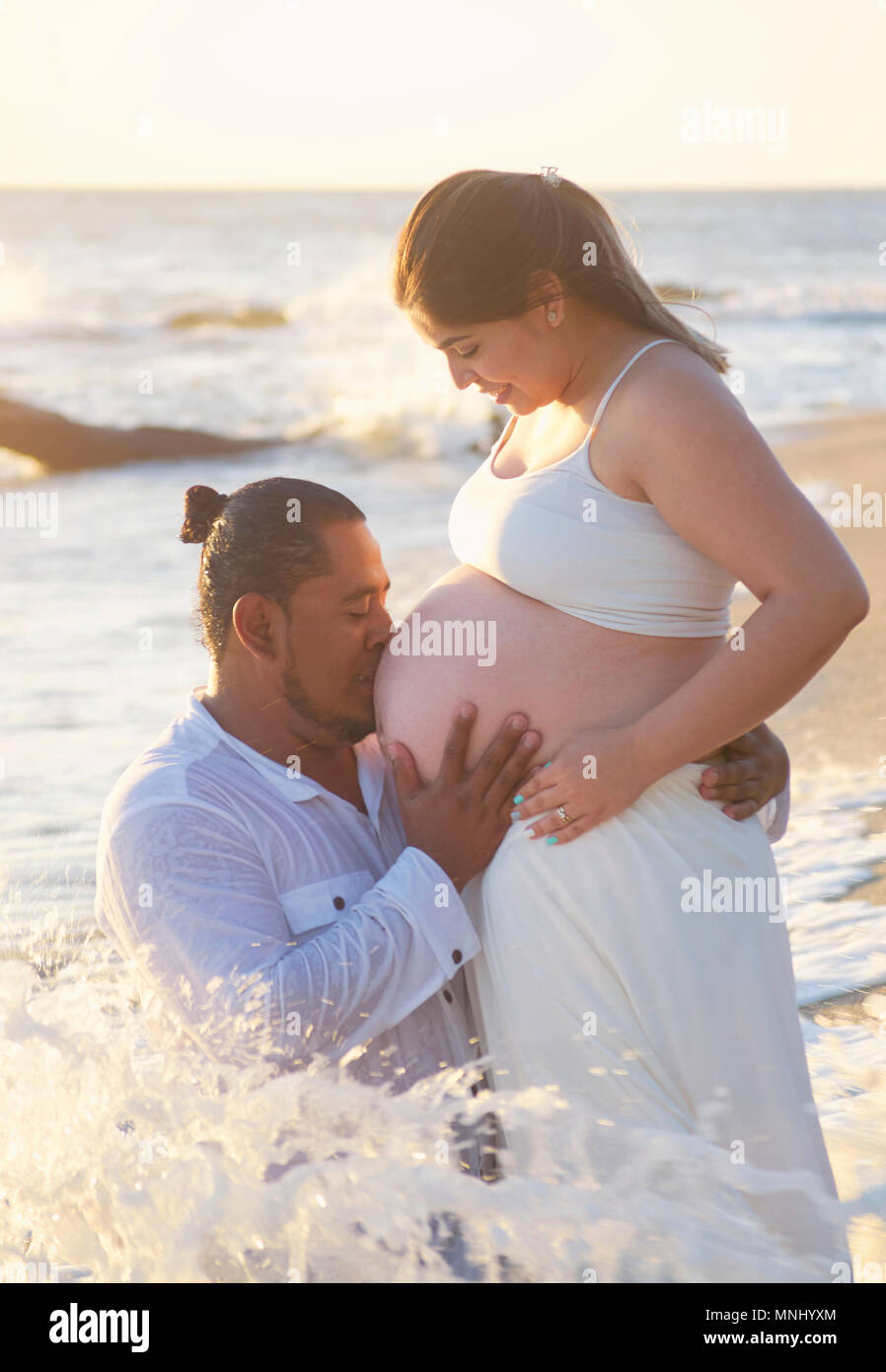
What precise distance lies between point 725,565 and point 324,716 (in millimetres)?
739

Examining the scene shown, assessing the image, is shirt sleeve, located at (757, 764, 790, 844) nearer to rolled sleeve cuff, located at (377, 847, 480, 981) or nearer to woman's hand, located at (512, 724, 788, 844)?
woman's hand, located at (512, 724, 788, 844)

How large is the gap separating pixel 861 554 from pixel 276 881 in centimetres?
592

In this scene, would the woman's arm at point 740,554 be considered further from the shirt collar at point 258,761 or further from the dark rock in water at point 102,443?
the dark rock in water at point 102,443

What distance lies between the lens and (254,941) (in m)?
2.02

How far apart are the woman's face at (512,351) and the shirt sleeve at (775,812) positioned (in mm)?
784

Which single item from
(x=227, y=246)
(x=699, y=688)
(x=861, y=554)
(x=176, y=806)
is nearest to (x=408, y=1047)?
(x=176, y=806)

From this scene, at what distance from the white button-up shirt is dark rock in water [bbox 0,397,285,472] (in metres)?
10.5

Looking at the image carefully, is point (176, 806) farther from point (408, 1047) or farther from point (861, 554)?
point (861, 554)

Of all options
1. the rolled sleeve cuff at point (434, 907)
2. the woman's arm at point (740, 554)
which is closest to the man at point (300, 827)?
the rolled sleeve cuff at point (434, 907)

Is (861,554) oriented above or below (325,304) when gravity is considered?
below

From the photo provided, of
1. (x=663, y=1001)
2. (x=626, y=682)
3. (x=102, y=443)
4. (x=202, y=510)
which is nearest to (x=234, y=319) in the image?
(x=102, y=443)

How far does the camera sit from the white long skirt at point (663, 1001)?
206 centimetres

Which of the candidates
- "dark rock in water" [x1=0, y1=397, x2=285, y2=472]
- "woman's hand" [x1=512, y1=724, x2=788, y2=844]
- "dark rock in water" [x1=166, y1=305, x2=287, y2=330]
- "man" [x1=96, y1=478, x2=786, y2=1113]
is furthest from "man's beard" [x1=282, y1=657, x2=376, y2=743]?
"dark rock in water" [x1=166, y1=305, x2=287, y2=330]

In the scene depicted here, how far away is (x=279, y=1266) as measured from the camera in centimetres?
206
